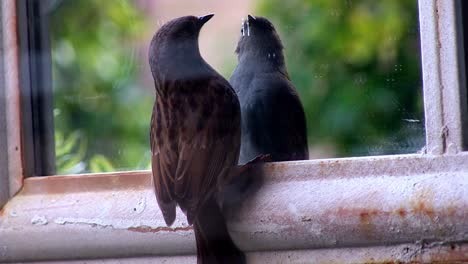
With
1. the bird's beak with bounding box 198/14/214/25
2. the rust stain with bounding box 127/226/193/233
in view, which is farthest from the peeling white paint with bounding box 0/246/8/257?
the bird's beak with bounding box 198/14/214/25

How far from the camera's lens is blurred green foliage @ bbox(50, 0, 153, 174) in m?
2.95

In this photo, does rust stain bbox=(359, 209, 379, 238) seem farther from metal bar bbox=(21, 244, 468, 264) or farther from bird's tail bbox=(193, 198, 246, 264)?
bird's tail bbox=(193, 198, 246, 264)

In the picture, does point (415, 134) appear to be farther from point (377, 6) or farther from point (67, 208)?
point (67, 208)

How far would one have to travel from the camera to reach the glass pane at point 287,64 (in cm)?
264

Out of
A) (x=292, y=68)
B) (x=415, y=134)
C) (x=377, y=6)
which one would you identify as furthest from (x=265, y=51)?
(x=415, y=134)

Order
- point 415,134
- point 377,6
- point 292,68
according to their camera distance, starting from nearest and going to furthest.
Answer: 1. point 415,134
2. point 377,6
3. point 292,68

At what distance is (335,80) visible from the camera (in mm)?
2766

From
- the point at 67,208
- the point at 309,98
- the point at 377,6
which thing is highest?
the point at 377,6

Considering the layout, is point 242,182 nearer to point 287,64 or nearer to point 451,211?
point 287,64

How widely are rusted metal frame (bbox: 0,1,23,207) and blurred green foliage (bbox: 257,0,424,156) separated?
2.16 ft

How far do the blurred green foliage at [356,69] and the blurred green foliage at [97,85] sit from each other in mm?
386

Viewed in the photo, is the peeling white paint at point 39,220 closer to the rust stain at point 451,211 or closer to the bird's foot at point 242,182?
the bird's foot at point 242,182

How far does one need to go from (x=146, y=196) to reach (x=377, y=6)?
2.38 feet

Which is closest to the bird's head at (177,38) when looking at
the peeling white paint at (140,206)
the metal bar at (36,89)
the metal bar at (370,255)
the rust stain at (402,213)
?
the metal bar at (36,89)
